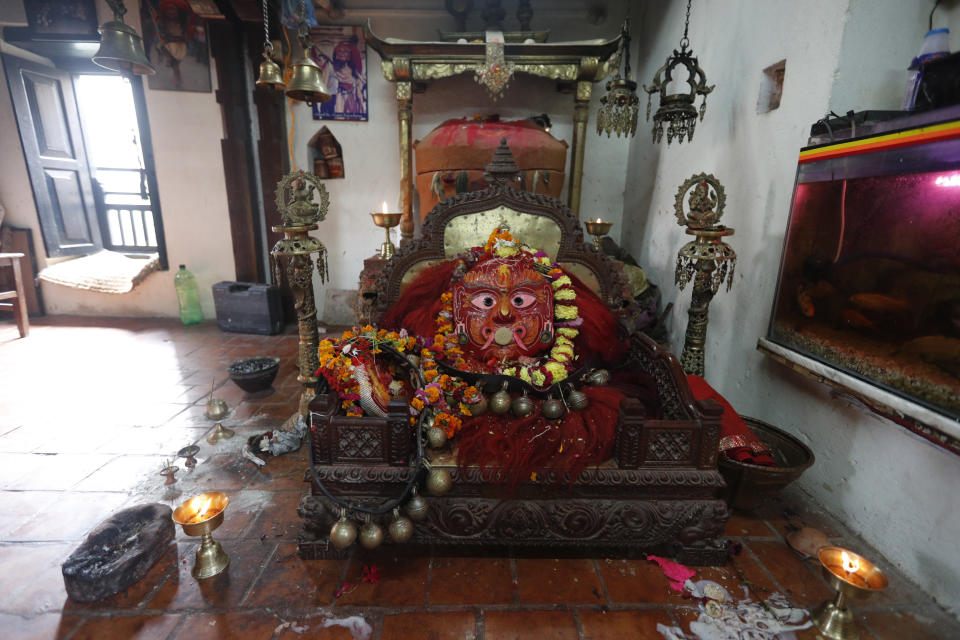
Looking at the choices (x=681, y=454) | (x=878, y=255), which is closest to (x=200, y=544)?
(x=681, y=454)

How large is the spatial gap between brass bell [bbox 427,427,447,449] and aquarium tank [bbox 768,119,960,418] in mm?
2153

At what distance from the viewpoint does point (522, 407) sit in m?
2.50

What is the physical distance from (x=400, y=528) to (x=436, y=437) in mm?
448

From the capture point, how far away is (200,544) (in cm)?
237

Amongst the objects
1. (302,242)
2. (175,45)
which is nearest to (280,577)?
(302,242)

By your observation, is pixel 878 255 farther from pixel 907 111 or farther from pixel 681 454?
pixel 681 454

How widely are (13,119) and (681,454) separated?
9054mm

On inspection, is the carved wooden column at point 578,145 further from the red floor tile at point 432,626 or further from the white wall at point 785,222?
the red floor tile at point 432,626

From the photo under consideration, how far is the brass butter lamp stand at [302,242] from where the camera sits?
128 inches

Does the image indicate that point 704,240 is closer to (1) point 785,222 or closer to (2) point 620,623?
(1) point 785,222

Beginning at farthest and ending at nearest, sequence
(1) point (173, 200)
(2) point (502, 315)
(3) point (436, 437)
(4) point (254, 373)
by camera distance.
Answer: (1) point (173, 200) → (4) point (254, 373) → (2) point (502, 315) → (3) point (436, 437)

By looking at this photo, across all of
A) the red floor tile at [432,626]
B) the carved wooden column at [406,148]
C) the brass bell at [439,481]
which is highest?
the carved wooden column at [406,148]

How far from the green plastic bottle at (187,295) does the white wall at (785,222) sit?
6665 mm

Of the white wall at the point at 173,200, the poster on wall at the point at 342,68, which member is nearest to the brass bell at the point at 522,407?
the poster on wall at the point at 342,68
